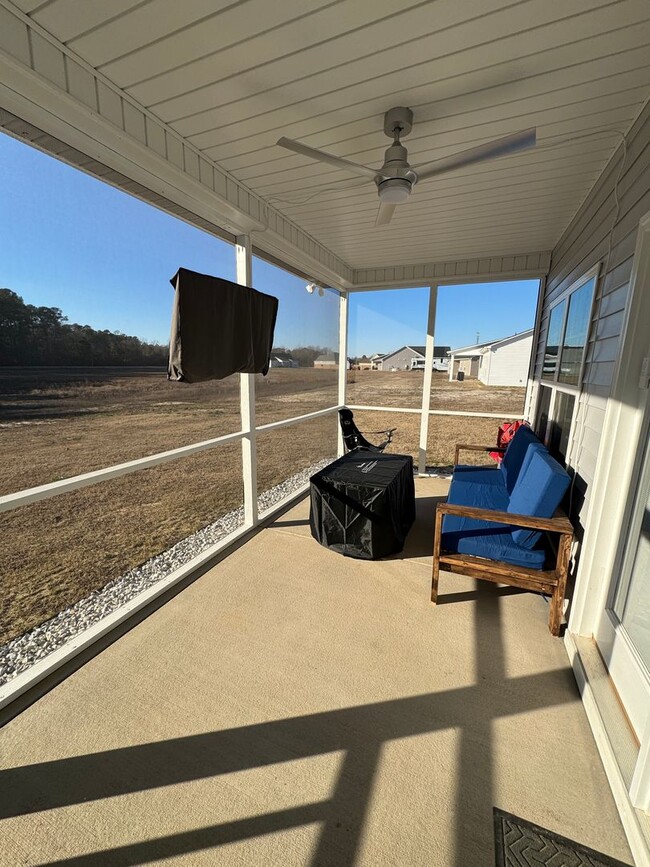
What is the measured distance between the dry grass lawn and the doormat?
2386 millimetres

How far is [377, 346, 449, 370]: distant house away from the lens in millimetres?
4418

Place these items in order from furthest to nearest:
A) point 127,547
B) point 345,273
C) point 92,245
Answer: point 345,273
point 127,547
point 92,245

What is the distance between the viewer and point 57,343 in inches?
77.4

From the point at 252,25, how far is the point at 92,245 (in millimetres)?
1576

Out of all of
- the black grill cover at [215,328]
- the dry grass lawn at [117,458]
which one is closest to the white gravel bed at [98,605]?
the dry grass lawn at [117,458]

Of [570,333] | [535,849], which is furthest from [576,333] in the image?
[535,849]

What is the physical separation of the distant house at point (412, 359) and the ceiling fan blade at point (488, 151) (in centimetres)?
287

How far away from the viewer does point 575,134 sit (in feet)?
6.00

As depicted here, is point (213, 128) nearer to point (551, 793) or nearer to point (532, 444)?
point (532, 444)

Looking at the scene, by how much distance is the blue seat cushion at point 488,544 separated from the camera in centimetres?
196

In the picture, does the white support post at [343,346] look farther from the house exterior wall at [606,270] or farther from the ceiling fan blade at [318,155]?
the ceiling fan blade at [318,155]

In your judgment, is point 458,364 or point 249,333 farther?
point 458,364

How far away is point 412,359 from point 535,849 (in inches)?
178

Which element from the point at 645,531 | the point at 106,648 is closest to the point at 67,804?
the point at 106,648
